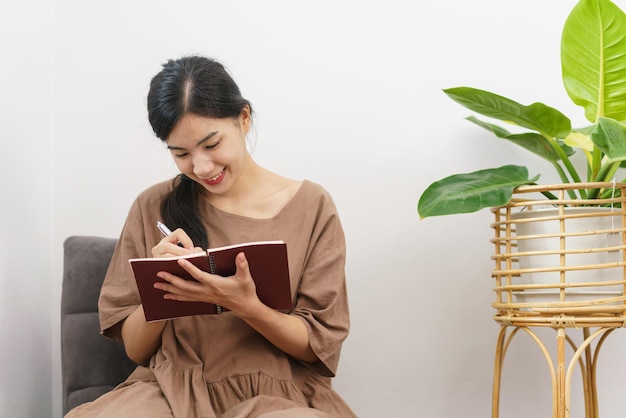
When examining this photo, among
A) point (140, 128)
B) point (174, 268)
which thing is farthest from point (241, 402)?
point (140, 128)

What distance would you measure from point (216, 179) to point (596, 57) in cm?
84

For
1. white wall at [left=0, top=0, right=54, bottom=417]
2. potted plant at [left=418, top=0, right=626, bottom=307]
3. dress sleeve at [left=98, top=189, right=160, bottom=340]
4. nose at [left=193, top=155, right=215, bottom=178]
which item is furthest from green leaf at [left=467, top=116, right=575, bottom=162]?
white wall at [left=0, top=0, right=54, bottom=417]

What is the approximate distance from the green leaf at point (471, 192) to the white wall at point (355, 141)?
37 centimetres

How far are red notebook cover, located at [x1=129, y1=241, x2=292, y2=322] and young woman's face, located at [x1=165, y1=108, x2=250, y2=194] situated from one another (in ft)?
0.79

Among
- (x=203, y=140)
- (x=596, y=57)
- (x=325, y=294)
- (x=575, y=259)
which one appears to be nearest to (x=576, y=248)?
(x=575, y=259)

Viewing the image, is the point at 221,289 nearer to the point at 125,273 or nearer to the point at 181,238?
the point at 181,238

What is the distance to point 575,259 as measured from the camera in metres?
1.53

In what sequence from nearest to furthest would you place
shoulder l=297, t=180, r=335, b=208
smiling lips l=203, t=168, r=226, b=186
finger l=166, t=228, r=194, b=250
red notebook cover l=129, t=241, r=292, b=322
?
red notebook cover l=129, t=241, r=292, b=322 < finger l=166, t=228, r=194, b=250 < smiling lips l=203, t=168, r=226, b=186 < shoulder l=297, t=180, r=335, b=208

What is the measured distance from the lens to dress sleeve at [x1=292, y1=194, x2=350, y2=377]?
4.91 ft

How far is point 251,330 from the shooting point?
1.52 metres

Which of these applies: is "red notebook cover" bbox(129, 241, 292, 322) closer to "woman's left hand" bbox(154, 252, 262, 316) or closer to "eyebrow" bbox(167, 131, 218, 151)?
"woman's left hand" bbox(154, 252, 262, 316)

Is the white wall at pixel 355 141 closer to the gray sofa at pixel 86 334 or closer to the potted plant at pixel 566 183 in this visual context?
the gray sofa at pixel 86 334

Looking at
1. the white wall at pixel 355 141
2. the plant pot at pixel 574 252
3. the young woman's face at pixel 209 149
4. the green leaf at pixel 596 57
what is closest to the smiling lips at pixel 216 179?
the young woman's face at pixel 209 149

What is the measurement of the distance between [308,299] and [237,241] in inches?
7.6
